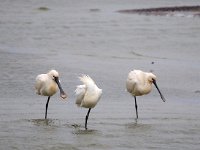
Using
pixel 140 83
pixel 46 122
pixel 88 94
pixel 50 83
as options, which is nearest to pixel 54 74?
pixel 50 83

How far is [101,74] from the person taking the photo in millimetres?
17891

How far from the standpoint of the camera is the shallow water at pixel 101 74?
11586 millimetres

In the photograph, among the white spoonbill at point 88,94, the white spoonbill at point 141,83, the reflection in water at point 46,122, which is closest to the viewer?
the white spoonbill at point 88,94

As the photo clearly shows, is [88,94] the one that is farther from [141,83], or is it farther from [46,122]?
[141,83]

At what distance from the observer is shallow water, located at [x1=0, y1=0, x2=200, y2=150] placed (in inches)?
456

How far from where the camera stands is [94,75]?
1775cm

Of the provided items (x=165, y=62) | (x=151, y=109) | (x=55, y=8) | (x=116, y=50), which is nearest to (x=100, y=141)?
(x=151, y=109)

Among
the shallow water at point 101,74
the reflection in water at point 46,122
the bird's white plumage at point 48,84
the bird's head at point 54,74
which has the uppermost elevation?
the bird's head at point 54,74

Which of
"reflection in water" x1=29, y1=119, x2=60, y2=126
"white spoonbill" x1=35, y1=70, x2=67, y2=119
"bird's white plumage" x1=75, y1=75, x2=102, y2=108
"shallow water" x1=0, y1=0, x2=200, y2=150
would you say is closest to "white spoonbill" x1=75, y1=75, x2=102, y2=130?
"bird's white plumage" x1=75, y1=75, x2=102, y2=108

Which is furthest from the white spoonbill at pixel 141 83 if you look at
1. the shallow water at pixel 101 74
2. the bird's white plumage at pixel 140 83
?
the shallow water at pixel 101 74

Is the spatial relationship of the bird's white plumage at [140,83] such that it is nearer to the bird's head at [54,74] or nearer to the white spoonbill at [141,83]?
the white spoonbill at [141,83]

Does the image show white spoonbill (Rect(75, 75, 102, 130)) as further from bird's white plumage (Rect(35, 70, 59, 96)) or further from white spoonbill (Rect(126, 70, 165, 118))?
white spoonbill (Rect(126, 70, 165, 118))

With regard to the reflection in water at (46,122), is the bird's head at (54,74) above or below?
above

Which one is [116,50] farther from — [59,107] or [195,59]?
[59,107]
